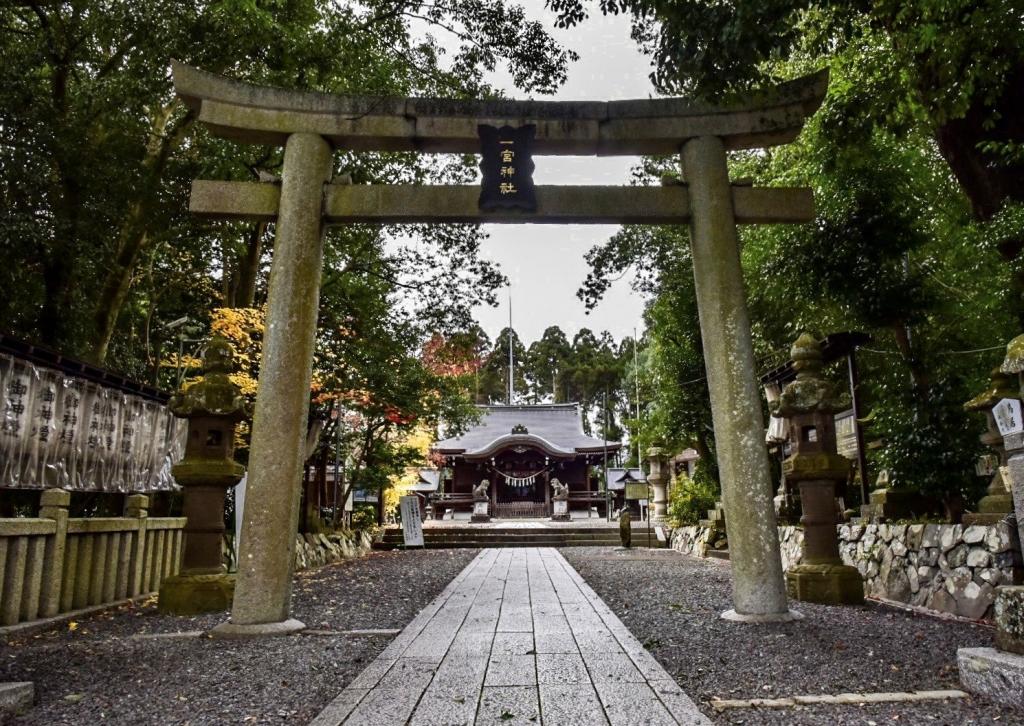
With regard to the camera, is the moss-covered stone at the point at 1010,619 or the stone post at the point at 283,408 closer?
the moss-covered stone at the point at 1010,619

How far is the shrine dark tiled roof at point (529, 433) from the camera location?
86.2 feet

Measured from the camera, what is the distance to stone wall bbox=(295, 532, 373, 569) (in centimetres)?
1041

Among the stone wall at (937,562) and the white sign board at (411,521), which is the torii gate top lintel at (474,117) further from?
the white sign board at (411,521)

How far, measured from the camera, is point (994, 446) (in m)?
5.81

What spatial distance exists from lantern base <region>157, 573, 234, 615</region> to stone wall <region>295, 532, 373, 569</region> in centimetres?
303

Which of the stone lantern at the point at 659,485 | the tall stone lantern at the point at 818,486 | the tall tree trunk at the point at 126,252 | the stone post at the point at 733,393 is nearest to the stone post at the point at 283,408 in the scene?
the stone post at the point at 733,393

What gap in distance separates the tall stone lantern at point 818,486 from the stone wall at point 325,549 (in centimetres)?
653

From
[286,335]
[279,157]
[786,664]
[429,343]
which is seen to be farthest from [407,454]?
[786,664]

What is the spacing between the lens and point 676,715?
104 inches

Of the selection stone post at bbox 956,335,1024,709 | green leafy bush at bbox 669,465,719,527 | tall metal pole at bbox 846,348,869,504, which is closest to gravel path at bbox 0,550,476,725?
stone post at bbox 956,335,1024,709

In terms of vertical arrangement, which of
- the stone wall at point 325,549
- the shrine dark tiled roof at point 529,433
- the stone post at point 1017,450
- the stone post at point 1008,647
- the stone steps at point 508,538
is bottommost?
the stone steps at point 508,538

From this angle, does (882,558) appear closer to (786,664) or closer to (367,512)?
(786,664)

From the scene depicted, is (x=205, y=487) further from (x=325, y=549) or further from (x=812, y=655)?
(x=325, y=549)

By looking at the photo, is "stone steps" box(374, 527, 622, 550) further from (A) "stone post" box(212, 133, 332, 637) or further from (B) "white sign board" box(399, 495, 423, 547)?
(A) "stone post" box(212, 133, 332, 637)
